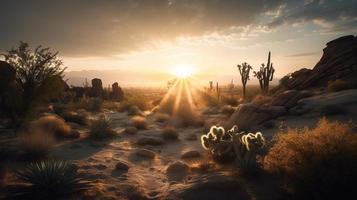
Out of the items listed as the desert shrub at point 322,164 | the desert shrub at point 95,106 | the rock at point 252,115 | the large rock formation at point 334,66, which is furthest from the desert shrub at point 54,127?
the large rock formation at point 334,66

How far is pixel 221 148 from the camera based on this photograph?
946 cm

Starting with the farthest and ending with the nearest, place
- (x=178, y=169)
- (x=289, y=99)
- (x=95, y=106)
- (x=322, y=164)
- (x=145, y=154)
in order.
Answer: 1. (x=95, y=106)
2. (x=289, y=99)
3. (x=145, y=154)
4. (x=178, y=169)
5. (x=322, y=164)

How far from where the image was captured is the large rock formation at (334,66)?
64.9 feet

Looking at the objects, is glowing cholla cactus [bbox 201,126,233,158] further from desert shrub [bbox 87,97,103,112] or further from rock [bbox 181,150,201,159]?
desert shrub [bbox 87,97,103,112]

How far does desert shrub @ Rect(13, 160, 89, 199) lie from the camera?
230 inches

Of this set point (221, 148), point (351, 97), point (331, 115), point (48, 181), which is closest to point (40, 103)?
point (48, 181)

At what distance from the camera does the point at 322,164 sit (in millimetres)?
5324

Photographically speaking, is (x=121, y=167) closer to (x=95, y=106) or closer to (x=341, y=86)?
(x=341, y=86)

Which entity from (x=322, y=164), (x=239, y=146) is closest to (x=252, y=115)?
(x=239, y=146)

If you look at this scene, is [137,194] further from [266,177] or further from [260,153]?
[260,153]

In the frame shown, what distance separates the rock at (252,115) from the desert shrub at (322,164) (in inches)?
301

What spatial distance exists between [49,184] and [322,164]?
5.80 meters

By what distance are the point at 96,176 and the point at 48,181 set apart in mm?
1688

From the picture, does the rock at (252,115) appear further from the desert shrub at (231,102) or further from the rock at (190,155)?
the desert shrub at (231,102)
